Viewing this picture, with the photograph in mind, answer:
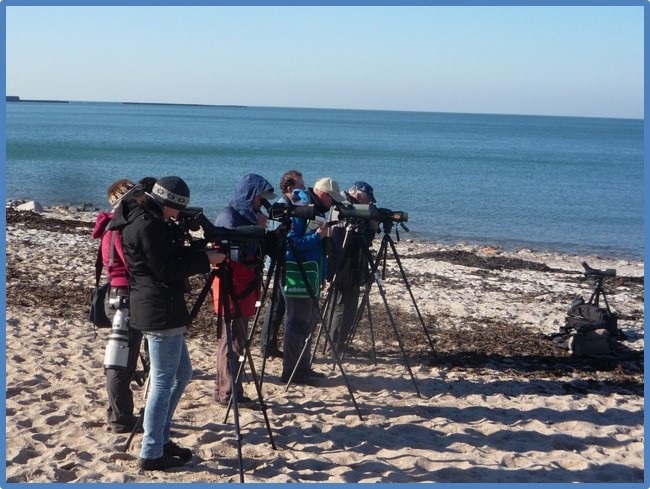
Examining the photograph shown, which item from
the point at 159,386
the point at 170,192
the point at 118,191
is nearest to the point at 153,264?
the point at 170,192

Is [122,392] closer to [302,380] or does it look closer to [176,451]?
[176,451]

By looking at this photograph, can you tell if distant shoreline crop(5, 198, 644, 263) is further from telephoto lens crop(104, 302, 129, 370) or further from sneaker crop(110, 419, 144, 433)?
telephoto lens crop(104, 302, 129, 370)

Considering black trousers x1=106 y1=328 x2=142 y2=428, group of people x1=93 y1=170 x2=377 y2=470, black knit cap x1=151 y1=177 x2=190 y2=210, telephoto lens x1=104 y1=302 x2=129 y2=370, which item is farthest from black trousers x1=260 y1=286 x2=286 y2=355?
black knit cap x1=151 y1=177 x2=190 y2=210

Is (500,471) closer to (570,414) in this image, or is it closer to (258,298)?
(570,414)

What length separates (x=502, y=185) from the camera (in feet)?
114

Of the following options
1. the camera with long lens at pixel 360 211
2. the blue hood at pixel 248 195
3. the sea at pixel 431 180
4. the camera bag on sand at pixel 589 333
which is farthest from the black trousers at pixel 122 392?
the sea at pixel 431 180

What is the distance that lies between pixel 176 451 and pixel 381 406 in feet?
5.74

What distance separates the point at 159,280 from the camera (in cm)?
391

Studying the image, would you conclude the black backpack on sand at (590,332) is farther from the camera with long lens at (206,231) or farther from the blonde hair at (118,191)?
the blonde hair at (118,191)

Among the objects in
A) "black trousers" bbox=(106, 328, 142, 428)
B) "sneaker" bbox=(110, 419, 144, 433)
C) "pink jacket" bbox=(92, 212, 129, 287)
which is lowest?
"sneaker" bbox=(110, 419, 144, 433)

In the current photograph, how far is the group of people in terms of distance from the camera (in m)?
3.90

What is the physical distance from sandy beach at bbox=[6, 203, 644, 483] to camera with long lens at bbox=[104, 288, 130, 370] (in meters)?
0.49

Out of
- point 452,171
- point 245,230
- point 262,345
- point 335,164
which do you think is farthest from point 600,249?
point 335,164

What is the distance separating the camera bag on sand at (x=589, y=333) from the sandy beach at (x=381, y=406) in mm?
112
